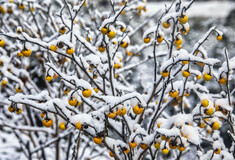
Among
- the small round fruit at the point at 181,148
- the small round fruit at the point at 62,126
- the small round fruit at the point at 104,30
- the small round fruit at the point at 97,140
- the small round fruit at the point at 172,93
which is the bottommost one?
the small round fruit at the point at 181,148

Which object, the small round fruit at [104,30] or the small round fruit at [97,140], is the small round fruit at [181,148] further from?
the small round fruit at [104,30]

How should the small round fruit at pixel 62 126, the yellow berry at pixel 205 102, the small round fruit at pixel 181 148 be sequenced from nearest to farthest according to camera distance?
the small round fruit at pixel 181 148
the yellow berry at pixel 205 102
the small round fruit at pixel 62 126

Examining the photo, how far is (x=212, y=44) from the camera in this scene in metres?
9.45

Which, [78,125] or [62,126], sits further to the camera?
[62,126]

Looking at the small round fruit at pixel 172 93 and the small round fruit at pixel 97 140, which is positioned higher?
the small round fruit at pixel 172 93

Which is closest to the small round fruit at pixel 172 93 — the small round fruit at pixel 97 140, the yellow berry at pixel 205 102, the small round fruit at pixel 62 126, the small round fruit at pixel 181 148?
the yellow berry at pixel 205 102

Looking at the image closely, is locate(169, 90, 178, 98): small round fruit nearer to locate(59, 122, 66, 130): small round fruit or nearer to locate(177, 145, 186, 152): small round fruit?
locate(177, 145, 186, 152): small round fruit

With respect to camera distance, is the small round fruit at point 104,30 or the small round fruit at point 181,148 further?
the small round fruit at point 104,30

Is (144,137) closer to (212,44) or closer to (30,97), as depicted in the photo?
(30,97)

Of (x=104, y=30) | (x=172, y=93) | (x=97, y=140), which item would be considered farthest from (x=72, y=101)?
(x=172, y=93)

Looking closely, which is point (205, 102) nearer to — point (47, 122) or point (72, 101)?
point (72, 101)

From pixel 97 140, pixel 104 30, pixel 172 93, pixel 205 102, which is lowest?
pixel 97 140

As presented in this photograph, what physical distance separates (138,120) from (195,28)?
1162 centimetres

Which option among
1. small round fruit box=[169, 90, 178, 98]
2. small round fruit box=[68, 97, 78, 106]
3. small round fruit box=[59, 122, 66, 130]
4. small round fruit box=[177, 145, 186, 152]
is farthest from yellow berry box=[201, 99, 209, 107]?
small round fruit box=[59, 122, 66, 130]
